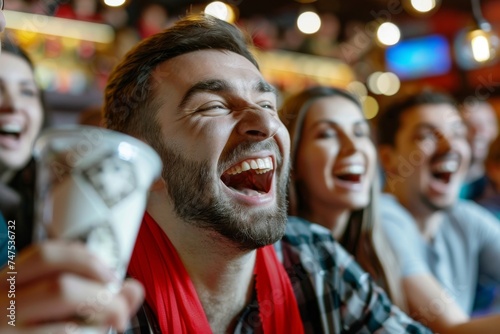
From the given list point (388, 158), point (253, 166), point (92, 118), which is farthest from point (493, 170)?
point (253, 166)

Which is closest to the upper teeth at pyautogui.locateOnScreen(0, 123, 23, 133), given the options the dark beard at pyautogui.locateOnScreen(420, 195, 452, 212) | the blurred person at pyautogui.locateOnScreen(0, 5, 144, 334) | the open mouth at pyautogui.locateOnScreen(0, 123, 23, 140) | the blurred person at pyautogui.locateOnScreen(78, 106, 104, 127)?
the open mouth at pyautogui.locateOnScreen(0, 123, 23, 140)

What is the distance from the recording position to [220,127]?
1.12 m

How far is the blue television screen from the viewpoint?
24.7 feet

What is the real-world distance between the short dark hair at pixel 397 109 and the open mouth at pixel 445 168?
0.75 feet

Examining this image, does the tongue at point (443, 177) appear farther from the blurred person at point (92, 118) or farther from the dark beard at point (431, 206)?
the blurred person at point (92, 118)

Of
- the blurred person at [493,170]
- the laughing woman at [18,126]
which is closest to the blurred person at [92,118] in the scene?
the laughing woman at [18,126]

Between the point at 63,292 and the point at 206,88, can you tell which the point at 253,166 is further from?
→ the point at 63,292

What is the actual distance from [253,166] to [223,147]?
0.23 ft

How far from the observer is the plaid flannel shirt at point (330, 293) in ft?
4.25

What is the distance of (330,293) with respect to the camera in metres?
1.34

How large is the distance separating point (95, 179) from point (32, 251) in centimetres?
11

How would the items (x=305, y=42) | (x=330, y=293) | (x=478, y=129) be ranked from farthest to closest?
(x=305, y=42), (x=478, y=129), (x=330, y=293)

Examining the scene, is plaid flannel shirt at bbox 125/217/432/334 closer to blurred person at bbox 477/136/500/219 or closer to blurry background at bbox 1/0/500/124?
blurred person at bbox 477/136/500/219

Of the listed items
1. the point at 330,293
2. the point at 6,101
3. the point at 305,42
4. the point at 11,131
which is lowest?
the point at 330,293
